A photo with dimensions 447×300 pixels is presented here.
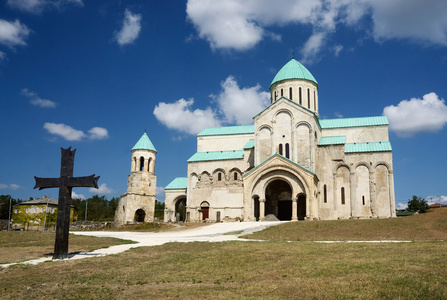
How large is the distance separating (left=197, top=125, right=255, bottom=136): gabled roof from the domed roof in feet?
22.6

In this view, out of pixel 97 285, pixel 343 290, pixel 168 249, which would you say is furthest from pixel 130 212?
pixel 343 290

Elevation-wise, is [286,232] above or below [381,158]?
below

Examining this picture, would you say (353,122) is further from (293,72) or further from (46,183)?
(46,183)

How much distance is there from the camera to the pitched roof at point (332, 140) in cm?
4222

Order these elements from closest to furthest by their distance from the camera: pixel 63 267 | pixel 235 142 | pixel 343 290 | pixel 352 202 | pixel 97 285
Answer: pixel 343 290 < pixel 97 285 < pixel 63 267 < pixel 352 202 < pixel 235 142

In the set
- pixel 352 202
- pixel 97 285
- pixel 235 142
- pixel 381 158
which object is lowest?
pixel 97 285

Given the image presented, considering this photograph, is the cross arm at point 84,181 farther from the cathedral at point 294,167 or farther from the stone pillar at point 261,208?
the stone pillar at point 261,208

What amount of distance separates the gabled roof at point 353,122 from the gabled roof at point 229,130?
9255 millimetres

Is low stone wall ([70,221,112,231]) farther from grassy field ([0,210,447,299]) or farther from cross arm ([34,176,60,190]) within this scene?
grassy field ([0,210,447,299])

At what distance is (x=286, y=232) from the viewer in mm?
25469

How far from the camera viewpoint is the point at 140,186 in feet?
160

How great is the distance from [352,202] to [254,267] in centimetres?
3114

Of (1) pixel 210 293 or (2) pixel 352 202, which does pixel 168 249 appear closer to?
(1) pixel 210 293

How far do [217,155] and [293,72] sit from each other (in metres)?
13.6
